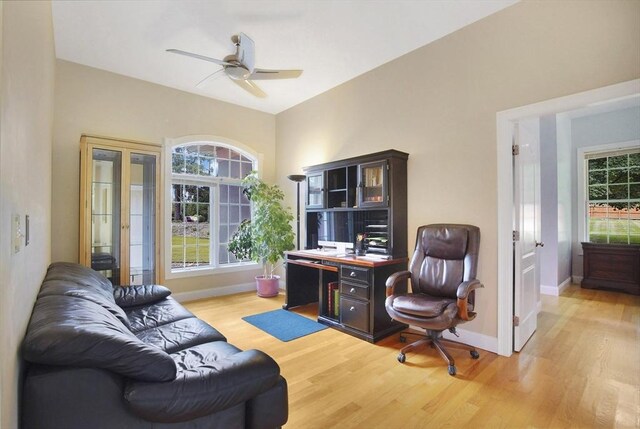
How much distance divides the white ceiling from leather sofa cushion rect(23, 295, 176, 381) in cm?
264

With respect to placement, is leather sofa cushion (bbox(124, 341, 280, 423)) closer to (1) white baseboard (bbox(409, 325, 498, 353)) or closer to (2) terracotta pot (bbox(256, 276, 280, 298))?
(1) white baseboard (bbox(409, 325, 498, 353))

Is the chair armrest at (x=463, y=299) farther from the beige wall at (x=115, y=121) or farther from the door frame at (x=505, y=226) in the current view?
the beige wall at (x=115, y=121)

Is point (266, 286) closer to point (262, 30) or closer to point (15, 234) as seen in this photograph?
point (262, 30)

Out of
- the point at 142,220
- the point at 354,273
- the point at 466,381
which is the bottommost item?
the point at 466,381

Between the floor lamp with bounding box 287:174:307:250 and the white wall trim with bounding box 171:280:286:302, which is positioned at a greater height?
the floor lamp with bounding box 287:174:307:250

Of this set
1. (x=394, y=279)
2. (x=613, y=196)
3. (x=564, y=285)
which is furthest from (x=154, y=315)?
(x=613, y=196)

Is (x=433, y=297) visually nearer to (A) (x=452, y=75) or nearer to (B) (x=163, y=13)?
(A) (x=452, y=75)

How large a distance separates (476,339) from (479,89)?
240cm

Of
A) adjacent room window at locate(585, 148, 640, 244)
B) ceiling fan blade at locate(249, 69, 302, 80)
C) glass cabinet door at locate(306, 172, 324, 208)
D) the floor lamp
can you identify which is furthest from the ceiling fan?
adjacent room window at locate(585, 148, 640, 244)

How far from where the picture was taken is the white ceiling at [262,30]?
284cm

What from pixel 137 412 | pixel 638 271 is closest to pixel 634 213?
pixel 638 271

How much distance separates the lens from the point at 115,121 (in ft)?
13.5

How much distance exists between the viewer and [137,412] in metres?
1.16

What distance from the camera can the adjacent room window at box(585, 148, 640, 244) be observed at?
5.32 meters
